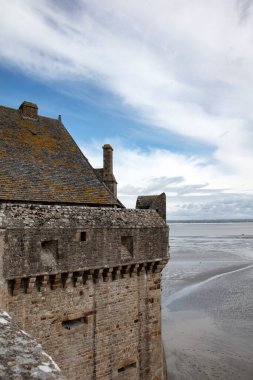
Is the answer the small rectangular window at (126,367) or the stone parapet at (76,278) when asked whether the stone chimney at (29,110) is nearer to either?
the stone parapet at (76,278)

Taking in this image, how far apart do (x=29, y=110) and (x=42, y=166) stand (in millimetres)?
4451

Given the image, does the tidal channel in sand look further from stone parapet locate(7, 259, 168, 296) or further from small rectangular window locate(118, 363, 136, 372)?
stone parapet locate(7, 259, 168, 296)

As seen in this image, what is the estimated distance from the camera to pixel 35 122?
1894 centimetres

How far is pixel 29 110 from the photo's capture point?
18.9 meters

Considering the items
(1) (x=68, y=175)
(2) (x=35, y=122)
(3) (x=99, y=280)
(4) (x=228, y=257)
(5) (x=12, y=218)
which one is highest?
(2) (x=35, y=122)

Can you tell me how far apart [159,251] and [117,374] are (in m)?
4.34

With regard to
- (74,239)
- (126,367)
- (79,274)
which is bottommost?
(126,367)

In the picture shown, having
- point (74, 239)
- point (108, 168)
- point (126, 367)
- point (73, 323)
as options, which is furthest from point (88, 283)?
point (108, 168)

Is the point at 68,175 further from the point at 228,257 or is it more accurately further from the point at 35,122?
the point at 228,257

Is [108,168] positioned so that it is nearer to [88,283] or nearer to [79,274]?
[88,283]

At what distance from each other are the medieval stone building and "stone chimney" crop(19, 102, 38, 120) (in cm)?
363

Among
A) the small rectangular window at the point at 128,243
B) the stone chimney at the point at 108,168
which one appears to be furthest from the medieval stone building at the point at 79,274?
the stone chimney at the point at 108,168

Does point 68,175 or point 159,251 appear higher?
point 68,175

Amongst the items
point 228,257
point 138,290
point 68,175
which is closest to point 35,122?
point 68,175
